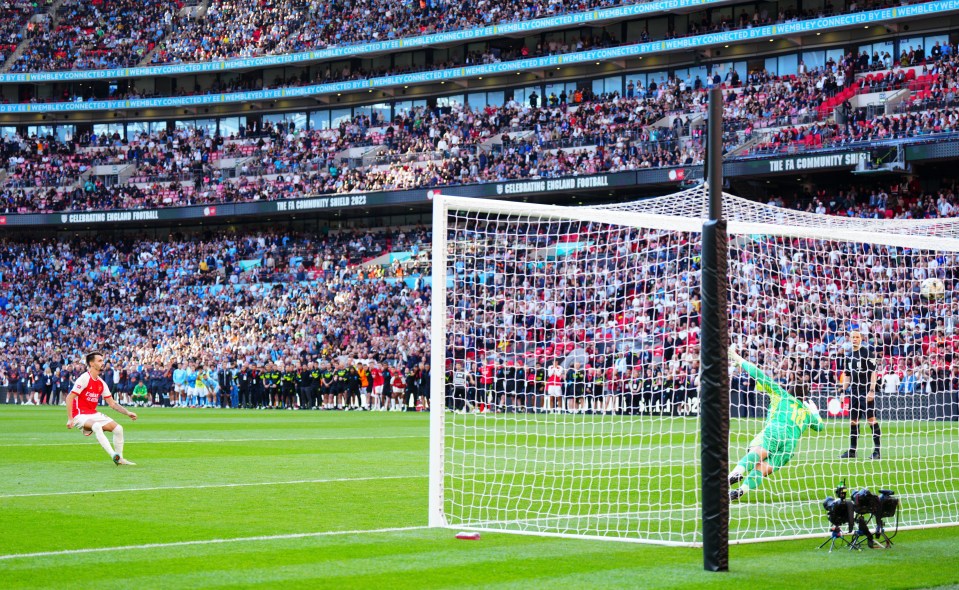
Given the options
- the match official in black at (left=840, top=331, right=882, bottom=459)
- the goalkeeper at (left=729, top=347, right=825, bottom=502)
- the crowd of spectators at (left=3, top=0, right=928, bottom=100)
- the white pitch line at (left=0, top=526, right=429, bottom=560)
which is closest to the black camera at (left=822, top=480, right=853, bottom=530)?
the goalkeeper at (left=729, top=347, right=825, bottom=502)

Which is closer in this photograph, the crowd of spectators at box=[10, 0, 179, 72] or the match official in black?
the match official in black

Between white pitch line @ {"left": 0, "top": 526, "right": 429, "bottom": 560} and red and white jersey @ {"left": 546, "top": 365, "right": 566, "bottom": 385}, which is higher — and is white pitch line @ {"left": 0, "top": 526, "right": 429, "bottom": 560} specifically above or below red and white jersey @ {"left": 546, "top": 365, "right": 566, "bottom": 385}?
below

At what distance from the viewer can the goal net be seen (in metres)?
10.3

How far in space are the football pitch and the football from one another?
227 cm

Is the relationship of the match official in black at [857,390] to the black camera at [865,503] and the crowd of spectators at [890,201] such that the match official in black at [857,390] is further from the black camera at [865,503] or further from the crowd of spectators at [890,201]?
the crowd of spectators at [890,201]

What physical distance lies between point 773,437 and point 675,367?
17.8 feet

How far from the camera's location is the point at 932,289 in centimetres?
1494

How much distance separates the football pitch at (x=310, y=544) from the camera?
7.55 m

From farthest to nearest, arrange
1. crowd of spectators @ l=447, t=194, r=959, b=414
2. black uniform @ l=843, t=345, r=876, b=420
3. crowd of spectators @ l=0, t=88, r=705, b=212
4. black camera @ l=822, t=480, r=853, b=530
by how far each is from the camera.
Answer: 1. crowd of spectators @ l=0, t=88, r=705, b=212
2. black uniform @ l=843, t=345, r=876, b=420
3. crowd of spectators @ l=447, t=194, r=959, b=414
4. black camera @ l=822, t=480, r=853, b=530

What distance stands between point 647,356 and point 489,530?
678cm

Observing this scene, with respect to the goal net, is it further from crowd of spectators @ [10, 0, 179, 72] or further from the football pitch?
crowd of spectators @ [10, 0, 179, 72]

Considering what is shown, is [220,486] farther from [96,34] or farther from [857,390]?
[96,34]

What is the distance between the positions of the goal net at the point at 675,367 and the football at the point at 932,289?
185mm

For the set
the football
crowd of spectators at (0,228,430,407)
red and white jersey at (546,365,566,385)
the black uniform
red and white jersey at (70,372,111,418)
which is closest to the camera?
the black uniform
